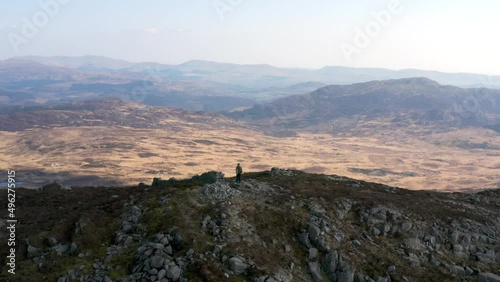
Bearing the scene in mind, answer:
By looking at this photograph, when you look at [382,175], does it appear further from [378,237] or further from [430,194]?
[378,237]

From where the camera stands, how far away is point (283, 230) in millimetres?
30000

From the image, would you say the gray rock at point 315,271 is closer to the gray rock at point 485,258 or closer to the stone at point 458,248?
the stone at point 458,248

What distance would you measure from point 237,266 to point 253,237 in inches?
157

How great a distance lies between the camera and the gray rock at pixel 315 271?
26.5 meters

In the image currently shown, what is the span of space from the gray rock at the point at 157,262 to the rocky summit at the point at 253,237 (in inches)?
2.5

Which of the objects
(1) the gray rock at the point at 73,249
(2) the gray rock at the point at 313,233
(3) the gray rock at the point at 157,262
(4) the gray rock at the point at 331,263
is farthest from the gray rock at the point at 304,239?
(1) the gray rock at the point at 73,249

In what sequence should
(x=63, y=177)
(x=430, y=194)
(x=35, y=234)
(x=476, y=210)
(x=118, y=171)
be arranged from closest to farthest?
1. (x=35, y=234)
2. (x=476, y=210)
3. (x=430, y=194)
4. (x=63, y=177)
5. (x=118, y=171)

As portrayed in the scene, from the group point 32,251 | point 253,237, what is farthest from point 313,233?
point 32,251

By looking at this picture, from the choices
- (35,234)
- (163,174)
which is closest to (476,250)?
(35,234)

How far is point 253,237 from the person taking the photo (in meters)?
28.0

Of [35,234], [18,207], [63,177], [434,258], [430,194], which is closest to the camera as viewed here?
[35,234]

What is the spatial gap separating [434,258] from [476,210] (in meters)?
14.6

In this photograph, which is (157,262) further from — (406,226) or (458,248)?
(458,248)

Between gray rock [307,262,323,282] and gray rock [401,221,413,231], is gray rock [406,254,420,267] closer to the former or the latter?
gray rock [401,221,413,231]
